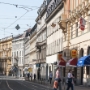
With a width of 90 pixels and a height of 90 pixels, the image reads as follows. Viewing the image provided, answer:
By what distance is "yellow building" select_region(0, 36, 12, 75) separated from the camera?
170m

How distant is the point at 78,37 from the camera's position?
47.8m

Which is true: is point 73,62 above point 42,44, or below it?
below

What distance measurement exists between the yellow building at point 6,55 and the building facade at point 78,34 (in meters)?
114

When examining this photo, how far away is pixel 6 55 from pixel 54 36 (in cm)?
10533

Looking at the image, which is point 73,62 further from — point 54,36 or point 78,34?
point 54,36

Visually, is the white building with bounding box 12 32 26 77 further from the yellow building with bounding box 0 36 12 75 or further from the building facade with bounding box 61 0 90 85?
the building facade with bounding box 61 0 90 85

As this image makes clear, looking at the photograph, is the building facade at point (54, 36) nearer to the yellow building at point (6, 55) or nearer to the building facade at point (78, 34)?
the building facade at point (78, 34)

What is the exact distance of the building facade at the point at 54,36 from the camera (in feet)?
207

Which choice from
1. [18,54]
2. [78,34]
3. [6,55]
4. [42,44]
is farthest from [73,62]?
[6,55]

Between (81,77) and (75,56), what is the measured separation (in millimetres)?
2724

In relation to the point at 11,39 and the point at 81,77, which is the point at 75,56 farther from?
the point at 11,39

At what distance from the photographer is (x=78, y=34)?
47.9 meters

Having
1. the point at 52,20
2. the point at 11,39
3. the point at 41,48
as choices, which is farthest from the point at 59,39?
the point at 11,39

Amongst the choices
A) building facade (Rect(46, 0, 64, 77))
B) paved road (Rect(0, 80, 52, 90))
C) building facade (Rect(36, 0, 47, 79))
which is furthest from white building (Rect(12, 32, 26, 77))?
paved road (Rect(0, 80, 52, 90))
